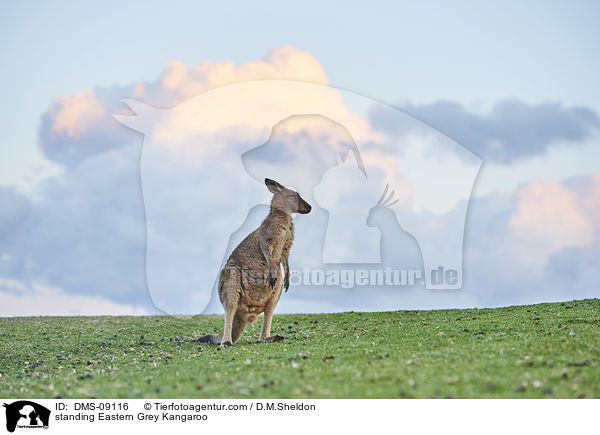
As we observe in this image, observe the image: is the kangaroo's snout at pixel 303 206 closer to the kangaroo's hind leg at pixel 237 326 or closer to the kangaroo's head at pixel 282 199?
the kangaroo's head at pixel 282 199

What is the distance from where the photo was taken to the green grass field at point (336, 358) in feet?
30.8

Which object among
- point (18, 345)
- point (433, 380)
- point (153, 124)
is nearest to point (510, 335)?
point (433, 380)

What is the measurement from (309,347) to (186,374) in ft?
13.2

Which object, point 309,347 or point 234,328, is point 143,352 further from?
point 309,347

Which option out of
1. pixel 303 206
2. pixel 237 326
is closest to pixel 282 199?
pixel 303 206

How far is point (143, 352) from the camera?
55.3ft

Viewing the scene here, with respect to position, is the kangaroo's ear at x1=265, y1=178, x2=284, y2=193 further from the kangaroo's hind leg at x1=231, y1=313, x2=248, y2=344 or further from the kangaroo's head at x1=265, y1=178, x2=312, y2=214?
the kangaroo's hind leg at x1=231, y1=313, x2=248, y2=344

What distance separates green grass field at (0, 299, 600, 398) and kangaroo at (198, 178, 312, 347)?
0.93 meters
